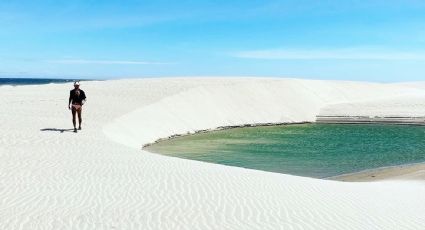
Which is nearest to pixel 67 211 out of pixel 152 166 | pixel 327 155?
pixel 152 166

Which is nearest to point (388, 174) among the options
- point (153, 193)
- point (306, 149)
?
point (306, 149)

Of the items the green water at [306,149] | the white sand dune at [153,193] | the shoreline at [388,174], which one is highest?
the white sand dune at [153,193]

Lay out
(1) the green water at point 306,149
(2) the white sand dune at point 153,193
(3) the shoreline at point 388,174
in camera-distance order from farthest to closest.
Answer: (1) the green water at point 306,149
(3) the shoreline at point 388,174
(2) the white sand dune at point 153,193

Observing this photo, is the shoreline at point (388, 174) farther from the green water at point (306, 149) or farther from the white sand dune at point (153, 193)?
the white sand dune at point (153, 193)

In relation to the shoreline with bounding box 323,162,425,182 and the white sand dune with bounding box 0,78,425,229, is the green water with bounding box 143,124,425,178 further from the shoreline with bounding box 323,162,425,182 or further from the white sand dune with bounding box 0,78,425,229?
the white sand dune with bounding box 0,78,425,229

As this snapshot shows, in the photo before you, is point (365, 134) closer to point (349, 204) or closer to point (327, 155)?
point (327, 155)

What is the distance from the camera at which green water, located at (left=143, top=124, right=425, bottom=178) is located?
1941cm

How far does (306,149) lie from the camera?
938 inches

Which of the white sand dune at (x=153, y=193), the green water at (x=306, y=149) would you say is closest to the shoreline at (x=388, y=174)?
the green water at (x=306, y=149)

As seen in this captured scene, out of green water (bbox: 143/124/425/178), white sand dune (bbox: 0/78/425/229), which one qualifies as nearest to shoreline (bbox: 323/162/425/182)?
green water (bbox: 143/124/425/178)

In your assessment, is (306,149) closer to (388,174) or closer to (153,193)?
(388,174)

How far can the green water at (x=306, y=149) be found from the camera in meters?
19.4

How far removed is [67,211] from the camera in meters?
8.66

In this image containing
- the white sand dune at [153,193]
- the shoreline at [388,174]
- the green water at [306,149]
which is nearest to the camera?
the white sand dune at [153,193]
